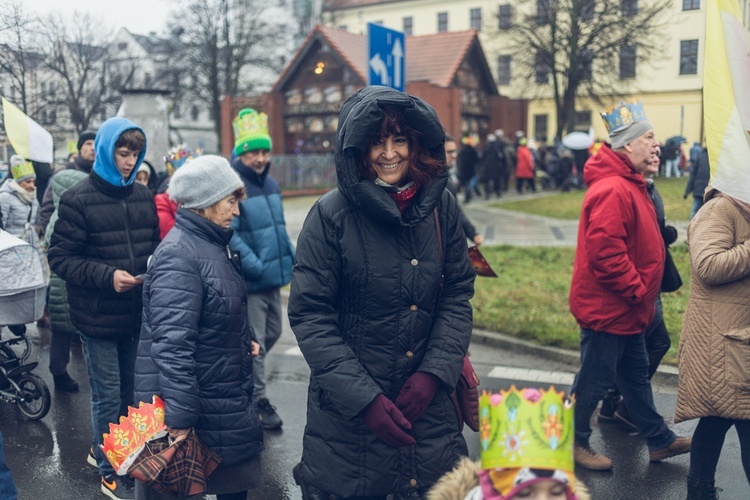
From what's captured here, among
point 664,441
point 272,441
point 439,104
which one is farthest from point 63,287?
point 439,104

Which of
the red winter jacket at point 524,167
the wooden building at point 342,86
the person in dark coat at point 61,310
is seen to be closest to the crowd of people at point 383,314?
the person in dark coat at point 61,310

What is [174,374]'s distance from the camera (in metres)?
3.29

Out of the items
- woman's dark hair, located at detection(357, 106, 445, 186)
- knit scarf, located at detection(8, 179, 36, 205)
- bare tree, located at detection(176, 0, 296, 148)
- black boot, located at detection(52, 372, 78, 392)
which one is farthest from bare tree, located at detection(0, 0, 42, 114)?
bare tree, located at detection(176, 0, 296, 148)

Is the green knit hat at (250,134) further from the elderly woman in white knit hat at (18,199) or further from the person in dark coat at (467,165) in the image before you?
the person in dark coat at (467,165)

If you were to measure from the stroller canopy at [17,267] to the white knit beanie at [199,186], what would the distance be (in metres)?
1.75

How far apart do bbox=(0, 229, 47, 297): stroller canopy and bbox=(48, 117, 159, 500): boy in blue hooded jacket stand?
0.48m

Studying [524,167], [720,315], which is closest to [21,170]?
[720,315]

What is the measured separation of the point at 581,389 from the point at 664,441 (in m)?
0.65

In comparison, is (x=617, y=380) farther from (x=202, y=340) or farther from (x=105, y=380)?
(x=105, y=380)

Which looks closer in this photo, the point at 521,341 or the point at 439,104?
the point at 521,341

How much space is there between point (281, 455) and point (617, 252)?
246cm

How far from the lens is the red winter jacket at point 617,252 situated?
14.6ft

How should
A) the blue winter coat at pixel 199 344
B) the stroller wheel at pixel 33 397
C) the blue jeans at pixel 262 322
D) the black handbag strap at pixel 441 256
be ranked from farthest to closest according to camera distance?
the stroller wheel at pixel 33 397
the blue jeans at pixel 262 322
the blue winter coat at pixel 199 344
the black handbag strap at pixel 441 256

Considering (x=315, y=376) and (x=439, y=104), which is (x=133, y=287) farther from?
(x=439, y=104)
